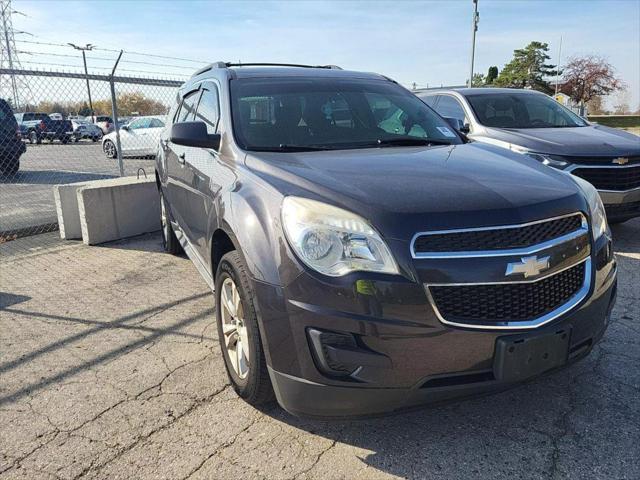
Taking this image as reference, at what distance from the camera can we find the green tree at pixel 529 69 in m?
54.1

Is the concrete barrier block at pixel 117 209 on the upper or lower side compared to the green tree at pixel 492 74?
lower

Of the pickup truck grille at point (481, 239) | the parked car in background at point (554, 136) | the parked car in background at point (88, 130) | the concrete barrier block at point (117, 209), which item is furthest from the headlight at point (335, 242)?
the parked car in background at point (88, 130)

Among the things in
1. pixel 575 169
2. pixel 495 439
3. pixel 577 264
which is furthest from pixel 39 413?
pixel 575 169

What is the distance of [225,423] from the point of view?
2.68 m

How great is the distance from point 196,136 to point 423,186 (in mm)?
1589

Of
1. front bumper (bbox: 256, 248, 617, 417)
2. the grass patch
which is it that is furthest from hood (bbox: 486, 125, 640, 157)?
the grass patch

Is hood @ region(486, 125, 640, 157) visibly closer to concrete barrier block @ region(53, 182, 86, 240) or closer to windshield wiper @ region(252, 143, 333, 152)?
windshield wiper @ region(252, 143, 333, 152)

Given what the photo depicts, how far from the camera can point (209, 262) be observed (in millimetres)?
3264

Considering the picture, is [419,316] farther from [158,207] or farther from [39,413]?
[158,207]

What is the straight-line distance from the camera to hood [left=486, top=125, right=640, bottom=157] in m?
5.57

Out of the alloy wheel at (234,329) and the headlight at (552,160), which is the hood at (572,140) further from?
the alloy wheel at (234,329)

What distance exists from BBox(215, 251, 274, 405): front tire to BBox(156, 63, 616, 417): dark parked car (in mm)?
12

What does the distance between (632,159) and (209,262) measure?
15.6 ft

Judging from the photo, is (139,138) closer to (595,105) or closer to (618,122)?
(618,122)
